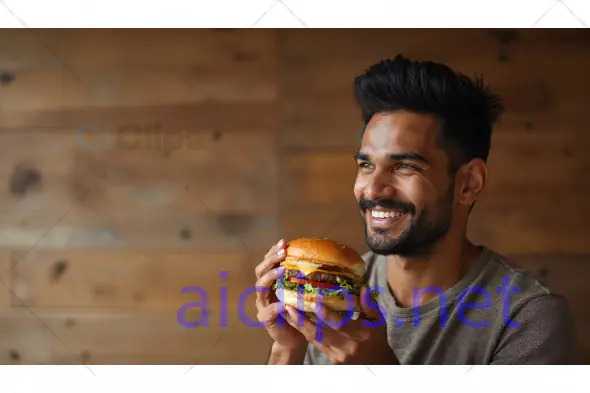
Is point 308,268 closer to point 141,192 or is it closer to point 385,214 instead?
point 385,214

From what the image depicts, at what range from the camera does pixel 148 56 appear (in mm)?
2396

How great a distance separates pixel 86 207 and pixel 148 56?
0.52m

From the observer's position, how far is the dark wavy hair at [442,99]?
231 centimetres

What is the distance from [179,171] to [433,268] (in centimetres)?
85

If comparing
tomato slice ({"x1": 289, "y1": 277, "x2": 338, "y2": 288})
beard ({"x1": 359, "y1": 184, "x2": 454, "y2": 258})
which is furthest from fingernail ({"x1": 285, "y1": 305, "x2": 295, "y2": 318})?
beard ({"x1": 359, "y1": 184, "x2": 454, "y2": 258})

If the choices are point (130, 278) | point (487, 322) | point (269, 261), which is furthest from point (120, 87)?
point (487, 322)

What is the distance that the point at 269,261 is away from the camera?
2.33m

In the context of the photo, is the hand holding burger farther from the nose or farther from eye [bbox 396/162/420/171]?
eye [bbox 396/162/420/171]

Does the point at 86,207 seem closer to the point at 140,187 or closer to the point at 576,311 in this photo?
the point at 140,187

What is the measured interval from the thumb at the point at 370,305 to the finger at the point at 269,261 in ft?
0.90

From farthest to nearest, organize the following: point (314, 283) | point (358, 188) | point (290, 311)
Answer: point (358, 188) < point (290, 311) < point (314, 283)

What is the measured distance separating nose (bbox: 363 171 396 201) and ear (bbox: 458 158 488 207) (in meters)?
0.22

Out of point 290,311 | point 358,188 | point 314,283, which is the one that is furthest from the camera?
point 358,188
